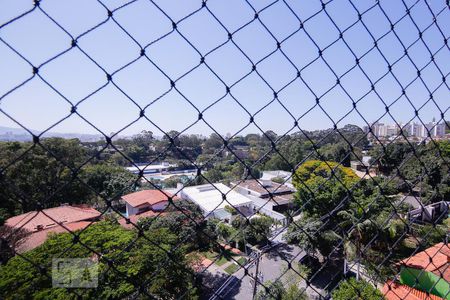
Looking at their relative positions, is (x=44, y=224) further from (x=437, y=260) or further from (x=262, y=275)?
(x=437, y=260)

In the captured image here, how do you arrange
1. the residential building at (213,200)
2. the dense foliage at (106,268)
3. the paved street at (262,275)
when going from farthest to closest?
the residential building at (213,200), the paved street at (262,275), the dense foliage at (106,268)

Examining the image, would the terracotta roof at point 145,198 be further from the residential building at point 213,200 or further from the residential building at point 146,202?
the residential building at point 213,200

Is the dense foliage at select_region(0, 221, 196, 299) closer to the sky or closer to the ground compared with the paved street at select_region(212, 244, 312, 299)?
closer to the sky

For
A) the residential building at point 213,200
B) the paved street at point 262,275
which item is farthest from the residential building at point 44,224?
the residential building at point 213,200

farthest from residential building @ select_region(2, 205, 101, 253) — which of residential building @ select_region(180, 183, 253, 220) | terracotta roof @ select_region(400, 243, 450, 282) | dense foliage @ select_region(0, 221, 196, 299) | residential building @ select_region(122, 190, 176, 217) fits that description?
terracotta roof @ select_region(400, 243, 450, 282)

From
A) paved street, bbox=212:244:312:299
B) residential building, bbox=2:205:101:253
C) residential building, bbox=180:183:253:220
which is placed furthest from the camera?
residential building, bbox=180:183:253:220

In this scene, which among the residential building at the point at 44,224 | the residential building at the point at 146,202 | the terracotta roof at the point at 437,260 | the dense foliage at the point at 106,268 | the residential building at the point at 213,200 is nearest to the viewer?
the terracotta roof at the point at 437,260

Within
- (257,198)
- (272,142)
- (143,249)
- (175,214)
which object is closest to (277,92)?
(272,142)

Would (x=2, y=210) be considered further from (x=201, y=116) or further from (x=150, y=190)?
(x=201, y=116)

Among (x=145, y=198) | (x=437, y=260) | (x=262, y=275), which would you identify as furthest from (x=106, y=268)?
(x=145, y=198)

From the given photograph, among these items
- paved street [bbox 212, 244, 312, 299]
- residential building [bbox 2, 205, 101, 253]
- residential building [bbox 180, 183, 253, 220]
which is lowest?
paved street [bbox 212, 244, 312, 299]

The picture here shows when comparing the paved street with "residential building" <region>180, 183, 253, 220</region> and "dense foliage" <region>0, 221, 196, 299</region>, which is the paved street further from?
"residential building" <region>180, 183, 253, 220</region>
